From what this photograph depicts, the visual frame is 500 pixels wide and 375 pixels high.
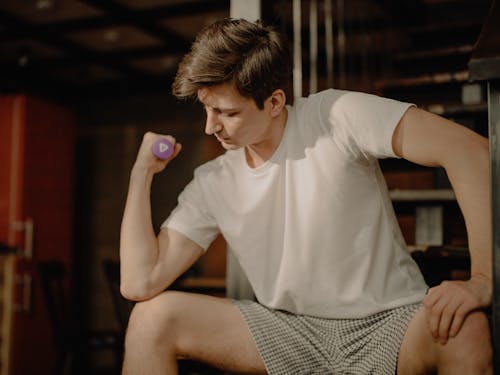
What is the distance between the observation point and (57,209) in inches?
221

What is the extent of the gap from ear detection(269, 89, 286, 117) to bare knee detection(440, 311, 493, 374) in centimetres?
67

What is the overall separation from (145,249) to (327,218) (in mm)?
476

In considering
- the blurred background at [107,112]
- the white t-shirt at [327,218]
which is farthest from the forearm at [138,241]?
the blurred background at [107,112]

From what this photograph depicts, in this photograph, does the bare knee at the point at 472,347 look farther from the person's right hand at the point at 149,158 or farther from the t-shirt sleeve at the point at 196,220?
the person's right hand at the point at 149,158

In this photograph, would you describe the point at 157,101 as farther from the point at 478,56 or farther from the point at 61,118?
the point at 478,56

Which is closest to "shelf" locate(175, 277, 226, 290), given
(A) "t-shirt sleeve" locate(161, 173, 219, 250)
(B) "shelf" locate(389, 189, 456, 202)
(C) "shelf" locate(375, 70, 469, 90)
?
(C) "shelf" locate(375, 70, 469, 90)

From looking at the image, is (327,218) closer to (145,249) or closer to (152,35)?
(145,249)

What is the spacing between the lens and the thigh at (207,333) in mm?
1444

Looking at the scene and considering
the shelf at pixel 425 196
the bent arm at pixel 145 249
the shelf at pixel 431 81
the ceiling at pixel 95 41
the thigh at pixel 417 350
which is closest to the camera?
the thigh at pixel 417 350

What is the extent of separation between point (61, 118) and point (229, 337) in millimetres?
4691

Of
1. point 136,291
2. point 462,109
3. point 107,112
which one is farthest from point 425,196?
point 107,112

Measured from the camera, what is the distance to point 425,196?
1.95m

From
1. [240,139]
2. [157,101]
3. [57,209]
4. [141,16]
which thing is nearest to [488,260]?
[240,139]

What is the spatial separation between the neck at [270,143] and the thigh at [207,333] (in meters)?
0.38
